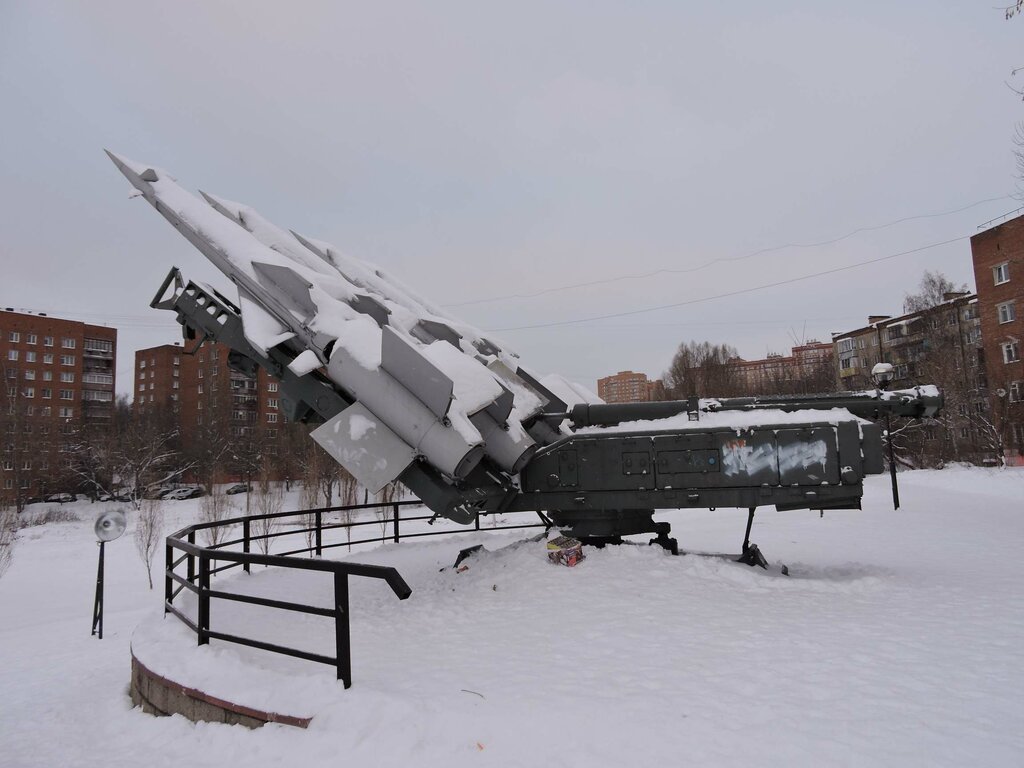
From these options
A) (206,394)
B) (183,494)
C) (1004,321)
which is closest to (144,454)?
(183,494)

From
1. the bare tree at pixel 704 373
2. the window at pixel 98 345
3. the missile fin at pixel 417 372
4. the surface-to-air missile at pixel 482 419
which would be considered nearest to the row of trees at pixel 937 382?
the bare tree at pixel 704 373

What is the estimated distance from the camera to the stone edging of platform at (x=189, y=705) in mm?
3528

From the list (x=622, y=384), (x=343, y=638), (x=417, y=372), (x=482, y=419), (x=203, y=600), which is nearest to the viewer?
(x=343, y=638)

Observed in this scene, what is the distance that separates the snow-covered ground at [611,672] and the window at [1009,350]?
23.1 m

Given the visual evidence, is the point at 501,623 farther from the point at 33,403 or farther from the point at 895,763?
the point at 33,403

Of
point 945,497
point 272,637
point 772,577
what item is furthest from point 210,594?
point 945,497

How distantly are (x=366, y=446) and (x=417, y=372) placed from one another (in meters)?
0.96

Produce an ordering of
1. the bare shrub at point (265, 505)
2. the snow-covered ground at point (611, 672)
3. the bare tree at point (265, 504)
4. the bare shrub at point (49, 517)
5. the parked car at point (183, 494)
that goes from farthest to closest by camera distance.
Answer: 1. the parked car at point (183, 494)
2. the bare shrub at point (49, 517)
3. the bare shrub at point (265, 505)
4. the bare tree at point (265, 504)
5. the snow-covered ground at point (611, 672)

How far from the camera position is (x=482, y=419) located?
6547 millimetres

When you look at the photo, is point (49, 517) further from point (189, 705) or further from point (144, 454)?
point (189, 705)

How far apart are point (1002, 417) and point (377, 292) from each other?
1028 inches

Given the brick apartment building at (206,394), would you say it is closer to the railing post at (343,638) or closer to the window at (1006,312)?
the railing post at (343,638)

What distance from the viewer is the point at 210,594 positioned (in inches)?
170

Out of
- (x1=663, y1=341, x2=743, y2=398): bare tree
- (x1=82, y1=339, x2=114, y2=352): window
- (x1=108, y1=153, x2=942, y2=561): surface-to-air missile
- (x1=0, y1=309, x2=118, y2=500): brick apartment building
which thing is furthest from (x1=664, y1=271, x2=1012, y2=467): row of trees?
(x1=82, y1=339, x2=114, y2=352): window
